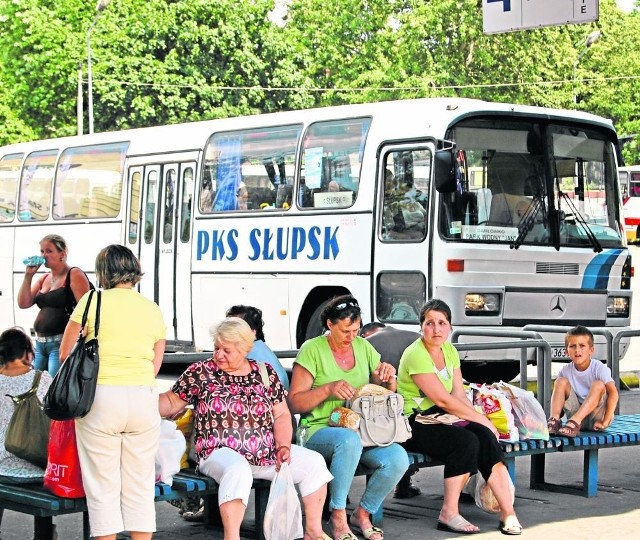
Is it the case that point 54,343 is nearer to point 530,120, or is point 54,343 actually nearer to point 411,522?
point 411,522

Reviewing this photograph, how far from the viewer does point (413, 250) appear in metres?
14.4

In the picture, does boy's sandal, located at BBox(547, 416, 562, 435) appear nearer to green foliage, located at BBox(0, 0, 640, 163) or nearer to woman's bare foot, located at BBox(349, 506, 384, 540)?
woman's bare foot, located at BBox(349, 506, 384, 540)

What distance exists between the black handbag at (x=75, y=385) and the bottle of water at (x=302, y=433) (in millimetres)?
1675

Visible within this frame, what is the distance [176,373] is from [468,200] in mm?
5820

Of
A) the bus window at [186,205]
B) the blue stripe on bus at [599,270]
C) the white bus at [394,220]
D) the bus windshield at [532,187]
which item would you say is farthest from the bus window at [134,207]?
the blue stripe on bus at [599,270]

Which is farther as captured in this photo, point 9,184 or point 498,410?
point 9,184

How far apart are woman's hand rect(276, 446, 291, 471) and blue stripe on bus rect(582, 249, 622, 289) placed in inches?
315

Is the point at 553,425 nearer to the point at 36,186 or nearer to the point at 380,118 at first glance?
the point at 380,118

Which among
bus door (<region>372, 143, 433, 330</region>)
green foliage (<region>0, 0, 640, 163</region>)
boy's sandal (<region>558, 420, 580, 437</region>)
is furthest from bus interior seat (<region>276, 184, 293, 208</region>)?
green foliage (<region>0, 0, 640, 163</region>)

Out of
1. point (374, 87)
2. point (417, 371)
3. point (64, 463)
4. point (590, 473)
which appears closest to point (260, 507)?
point (64, 463)

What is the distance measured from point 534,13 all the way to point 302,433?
654cm

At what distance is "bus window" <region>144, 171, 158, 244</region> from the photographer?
718 inches

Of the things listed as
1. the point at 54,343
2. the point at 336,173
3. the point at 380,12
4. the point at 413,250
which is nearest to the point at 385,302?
the point at 413,250

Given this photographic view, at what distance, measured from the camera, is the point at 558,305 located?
48.1 feet
